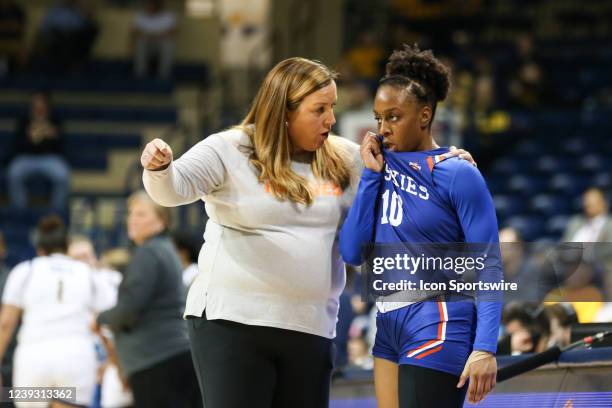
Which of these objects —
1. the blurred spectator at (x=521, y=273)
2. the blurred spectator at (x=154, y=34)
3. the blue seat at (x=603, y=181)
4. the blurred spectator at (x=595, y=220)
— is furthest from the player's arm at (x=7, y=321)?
the blurred spectator at (x=154, y=34)

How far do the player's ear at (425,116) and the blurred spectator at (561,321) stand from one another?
1248 millimetres

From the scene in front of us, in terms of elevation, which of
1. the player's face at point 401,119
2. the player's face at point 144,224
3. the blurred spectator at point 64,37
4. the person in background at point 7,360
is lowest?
the person in background at point 7,360

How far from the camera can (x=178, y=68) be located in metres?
16.4

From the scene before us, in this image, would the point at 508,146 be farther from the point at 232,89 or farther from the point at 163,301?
the point at 163,301

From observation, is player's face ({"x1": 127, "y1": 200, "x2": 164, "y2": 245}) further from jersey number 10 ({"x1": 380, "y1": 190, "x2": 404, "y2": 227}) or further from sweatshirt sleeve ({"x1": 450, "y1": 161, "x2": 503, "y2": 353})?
sweatshirt sleeve ({"x1": 450, "y1": 161, "x2": 503, "y2": 353})

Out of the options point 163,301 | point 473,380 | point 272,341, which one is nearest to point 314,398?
point 272,341

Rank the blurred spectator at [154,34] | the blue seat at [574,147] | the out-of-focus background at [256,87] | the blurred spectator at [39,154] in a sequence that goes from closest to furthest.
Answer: the out-of-focus background at [256,87]
the blurred spectator at [39,154]
the blue seat at [574,147]
the blurred spectator at [154,34]

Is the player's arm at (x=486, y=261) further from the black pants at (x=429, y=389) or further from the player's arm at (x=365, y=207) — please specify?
the player's arm at (x=365, y=207)

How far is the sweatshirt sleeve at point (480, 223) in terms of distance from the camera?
11.2 ft

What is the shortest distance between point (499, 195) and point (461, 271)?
9509 mm

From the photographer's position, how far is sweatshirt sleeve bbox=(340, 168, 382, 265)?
3592 millimetres

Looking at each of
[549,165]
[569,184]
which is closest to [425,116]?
[569,184]

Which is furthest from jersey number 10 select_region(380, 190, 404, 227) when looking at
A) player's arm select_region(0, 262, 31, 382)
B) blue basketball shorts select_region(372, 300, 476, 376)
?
player's arm select_region(0, 262, 31, 382)

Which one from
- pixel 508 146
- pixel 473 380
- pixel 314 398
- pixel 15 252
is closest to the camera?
pixel 473 380
